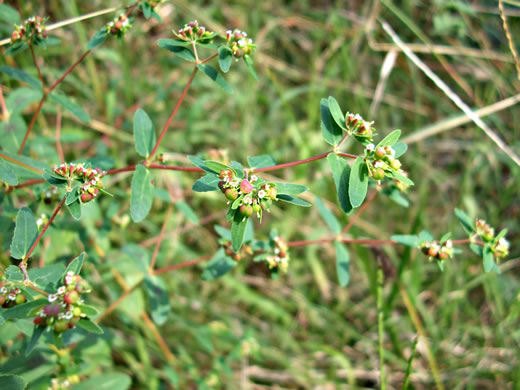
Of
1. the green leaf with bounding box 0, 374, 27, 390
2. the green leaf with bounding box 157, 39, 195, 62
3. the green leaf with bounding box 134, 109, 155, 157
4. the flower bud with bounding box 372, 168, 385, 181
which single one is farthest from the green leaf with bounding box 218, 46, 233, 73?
the green leaf with bounding box 0, 374, 27, 390

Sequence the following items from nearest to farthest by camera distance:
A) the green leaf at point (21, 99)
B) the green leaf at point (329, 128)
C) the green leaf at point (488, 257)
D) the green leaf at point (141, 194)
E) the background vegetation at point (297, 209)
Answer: the green leaf at point (141, 194)
the green leaf at point (329, 128)
the green leaf at point (488, 257)
the green leaf at point (21, 99)
the background vegetation at point (297, 209)

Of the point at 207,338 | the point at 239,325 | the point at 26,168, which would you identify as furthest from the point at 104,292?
the point at 26,168

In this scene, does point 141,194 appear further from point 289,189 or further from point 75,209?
point 289,189

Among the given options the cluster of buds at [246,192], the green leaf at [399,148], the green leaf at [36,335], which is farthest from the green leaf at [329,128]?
the green leaf at [36,335]

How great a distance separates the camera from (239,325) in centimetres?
400

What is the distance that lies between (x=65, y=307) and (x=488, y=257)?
2141 millimetres

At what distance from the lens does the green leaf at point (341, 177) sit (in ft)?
6.57

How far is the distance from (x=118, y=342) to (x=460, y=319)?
3169 millimetres

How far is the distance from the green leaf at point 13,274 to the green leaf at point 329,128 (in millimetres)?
1511

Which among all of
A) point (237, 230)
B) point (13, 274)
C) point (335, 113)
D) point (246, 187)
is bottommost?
point (13, 274)

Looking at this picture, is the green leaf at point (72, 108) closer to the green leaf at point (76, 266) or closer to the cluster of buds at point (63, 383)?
the green leaf at point (76, 266)

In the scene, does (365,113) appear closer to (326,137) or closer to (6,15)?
(326,137)

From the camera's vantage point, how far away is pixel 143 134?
7.75 feet

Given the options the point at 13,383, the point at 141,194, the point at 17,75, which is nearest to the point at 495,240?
the point at 141,194
